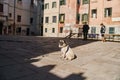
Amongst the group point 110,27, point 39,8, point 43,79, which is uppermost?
point 39,8

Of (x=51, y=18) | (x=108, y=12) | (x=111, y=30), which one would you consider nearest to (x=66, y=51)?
(x=111, y=30)

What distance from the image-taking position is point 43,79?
22.2ft

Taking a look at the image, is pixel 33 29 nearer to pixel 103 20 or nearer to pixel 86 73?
pixel 103 20

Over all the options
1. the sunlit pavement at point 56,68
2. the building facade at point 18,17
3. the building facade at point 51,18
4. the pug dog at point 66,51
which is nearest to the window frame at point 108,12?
the building facade at point 51,18

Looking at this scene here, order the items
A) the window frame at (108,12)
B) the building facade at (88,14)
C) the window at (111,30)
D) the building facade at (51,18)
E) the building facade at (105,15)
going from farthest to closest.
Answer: the building facade at (51,18) < the window frame at (108,12) < the building facade at (88,14) < the window at (111,30) < the building facade at (105,15)

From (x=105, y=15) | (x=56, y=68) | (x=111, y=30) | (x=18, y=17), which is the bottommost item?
(x=56, y=68)

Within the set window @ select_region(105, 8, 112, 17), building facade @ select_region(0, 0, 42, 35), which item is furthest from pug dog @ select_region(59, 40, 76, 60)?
building facade @ select_region(0, 0, 42, 35)

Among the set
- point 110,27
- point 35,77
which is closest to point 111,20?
point 110,27

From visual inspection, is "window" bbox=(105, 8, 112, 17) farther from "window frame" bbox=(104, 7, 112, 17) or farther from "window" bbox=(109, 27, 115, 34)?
"window" bbox=(109, 27, 115, 34)

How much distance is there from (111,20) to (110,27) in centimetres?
113

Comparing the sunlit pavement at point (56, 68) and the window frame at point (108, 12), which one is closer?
the sunlit pavement at point (56, 68)

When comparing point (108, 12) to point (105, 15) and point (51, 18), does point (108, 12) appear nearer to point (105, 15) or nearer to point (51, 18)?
point (105, 15)

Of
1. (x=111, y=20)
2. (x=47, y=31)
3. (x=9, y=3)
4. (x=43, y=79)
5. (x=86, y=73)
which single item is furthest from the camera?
(x=47, y=31)

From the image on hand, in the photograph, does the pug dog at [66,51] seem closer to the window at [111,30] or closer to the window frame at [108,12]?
the window at [111,30]
